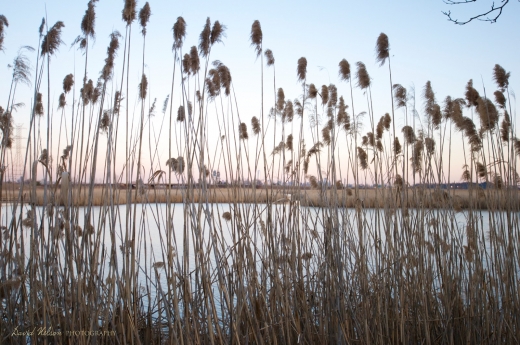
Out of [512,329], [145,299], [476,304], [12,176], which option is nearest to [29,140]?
[12,176]

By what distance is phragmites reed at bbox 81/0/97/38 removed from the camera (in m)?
2.30

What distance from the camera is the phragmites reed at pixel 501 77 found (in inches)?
114

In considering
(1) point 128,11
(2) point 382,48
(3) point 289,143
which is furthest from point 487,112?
(1) point 128,11

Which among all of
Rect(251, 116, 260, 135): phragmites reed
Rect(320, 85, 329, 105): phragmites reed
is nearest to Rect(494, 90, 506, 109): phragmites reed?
Rect(320, 85, 329, 105): phragmites reed

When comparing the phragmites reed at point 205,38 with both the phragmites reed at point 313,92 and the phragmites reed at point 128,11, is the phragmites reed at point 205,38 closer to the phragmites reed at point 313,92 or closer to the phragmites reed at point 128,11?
the phragmites reed at point 128,11

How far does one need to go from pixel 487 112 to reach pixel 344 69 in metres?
1.03

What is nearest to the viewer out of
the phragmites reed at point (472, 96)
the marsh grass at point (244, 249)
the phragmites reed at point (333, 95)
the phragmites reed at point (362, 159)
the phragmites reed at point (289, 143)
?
the marsh grass at point (244, 249)

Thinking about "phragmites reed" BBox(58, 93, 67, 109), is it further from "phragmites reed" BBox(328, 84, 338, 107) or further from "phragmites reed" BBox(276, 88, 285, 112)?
"phragmites reed" BBox(328, 84, 338, 107)

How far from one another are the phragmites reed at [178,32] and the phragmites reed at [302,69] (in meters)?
1.00

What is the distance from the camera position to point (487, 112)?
9.00ft

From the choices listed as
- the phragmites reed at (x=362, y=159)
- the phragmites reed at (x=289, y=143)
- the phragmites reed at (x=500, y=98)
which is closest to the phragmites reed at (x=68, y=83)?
the phragmites reed at (x=289, y=143)

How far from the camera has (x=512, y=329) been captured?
233cm

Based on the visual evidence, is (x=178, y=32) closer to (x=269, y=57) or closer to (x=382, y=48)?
(x=269, y=57)

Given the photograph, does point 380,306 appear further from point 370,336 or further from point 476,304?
point 476,304
